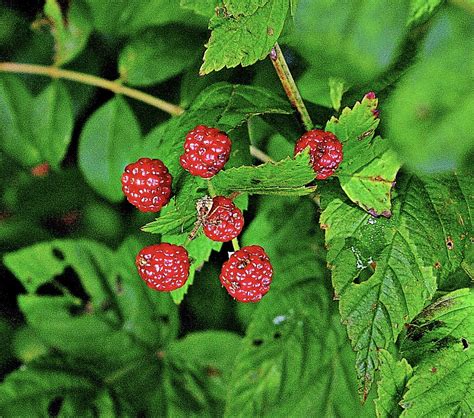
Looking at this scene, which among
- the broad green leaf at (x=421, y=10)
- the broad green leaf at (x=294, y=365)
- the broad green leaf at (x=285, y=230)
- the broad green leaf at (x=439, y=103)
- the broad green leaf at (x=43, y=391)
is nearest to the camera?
the broad green leaf at (x=439, y=103)

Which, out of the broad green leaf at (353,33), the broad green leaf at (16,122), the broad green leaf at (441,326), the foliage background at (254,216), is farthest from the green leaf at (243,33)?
the broad green leaf at (16,122)

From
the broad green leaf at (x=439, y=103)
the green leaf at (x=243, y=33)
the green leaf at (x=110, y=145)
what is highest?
the green leaf at (x=243, y=33)

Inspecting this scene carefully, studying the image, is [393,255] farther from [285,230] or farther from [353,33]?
[285,230]

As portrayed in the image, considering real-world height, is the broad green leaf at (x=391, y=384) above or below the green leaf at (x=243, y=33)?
below

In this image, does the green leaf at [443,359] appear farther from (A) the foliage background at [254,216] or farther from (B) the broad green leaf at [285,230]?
(B) the broad green leaf at [285,230]

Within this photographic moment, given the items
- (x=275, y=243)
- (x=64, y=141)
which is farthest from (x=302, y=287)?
(x=64, y=141)

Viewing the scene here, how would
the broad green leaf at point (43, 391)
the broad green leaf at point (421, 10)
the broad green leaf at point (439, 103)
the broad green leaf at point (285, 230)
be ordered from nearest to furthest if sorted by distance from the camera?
the broad green leaf at point (439, 103), the broad green leaf at point (421, 10), the broad green leaf at point (285, 230), the broad green leaf at point (43, 391)

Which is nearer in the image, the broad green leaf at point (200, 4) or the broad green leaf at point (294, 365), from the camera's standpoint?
the broad green leaf at point (200, 4)
